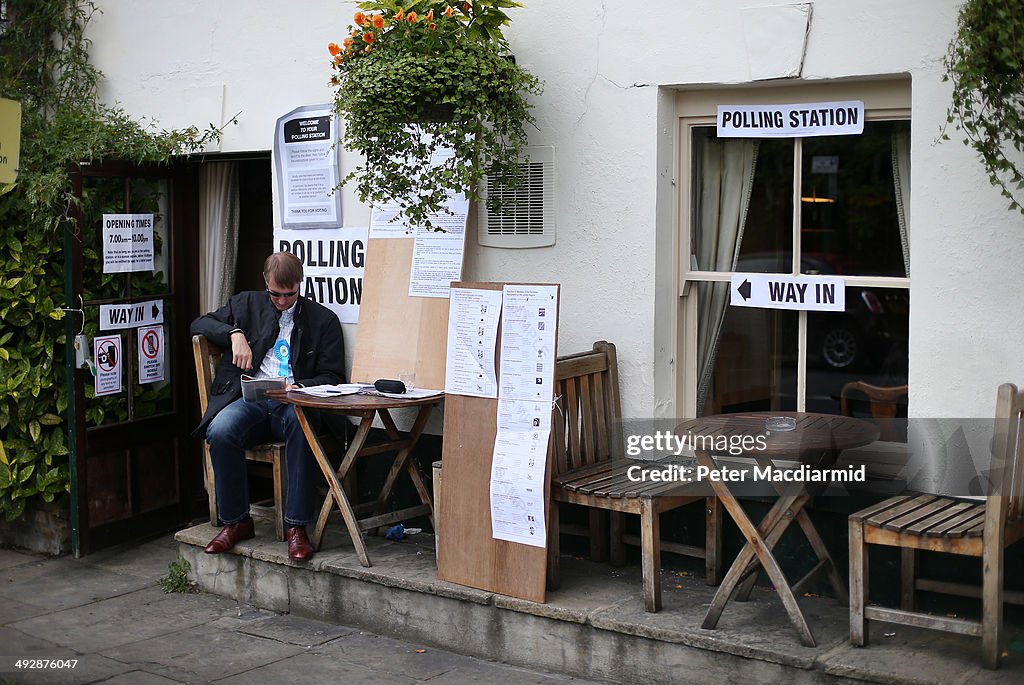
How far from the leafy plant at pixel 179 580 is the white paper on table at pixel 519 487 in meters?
2.11

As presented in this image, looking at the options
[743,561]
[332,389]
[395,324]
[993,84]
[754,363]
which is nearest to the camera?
[993,84]

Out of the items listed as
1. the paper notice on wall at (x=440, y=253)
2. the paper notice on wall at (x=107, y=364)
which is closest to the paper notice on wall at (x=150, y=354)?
the paper notice on wall at (x=107, y=364)

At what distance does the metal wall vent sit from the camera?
5848mm

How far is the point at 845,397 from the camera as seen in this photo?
585 centimetres

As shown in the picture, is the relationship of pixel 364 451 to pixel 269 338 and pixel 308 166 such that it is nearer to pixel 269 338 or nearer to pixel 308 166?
pixel 269 338

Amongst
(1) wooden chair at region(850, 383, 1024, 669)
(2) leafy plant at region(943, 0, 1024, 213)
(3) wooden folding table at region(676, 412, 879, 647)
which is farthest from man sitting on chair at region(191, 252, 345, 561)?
(2) leafy plant at region(943, 0, 1024, 213)

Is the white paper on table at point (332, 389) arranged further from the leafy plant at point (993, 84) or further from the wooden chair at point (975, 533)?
the leafy plant at point (993, 84)

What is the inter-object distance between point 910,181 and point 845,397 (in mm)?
1298

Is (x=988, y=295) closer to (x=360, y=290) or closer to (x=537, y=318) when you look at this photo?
(x=537, y=318)

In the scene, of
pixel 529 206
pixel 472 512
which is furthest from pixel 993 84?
pixel 472 512

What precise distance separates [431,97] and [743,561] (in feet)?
8.26

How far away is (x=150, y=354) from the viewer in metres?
7.40

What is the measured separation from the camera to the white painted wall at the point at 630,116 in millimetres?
4719

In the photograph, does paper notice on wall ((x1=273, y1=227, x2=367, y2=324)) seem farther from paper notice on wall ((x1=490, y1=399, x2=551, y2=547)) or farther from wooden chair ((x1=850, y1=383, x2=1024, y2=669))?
wooden chair ((x1=850, y1=383, x2=1024, y2=669))
